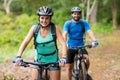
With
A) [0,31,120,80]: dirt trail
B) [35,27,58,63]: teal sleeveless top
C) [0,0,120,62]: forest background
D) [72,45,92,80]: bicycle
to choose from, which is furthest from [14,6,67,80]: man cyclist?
[0,0,120,62]: forest background

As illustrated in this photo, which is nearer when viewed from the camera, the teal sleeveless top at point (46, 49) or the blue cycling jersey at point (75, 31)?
the teal sleeveless top at point (46, 49)

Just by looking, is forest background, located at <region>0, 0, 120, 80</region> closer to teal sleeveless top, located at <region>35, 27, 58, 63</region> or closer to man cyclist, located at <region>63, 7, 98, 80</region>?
man cyclist, located at <region>63, 7, 98, 80</region>

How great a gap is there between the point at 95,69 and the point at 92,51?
4.79 meters

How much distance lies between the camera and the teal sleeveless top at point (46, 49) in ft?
18.8

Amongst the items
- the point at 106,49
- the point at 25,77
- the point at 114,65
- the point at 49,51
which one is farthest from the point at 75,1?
the point at 49,51

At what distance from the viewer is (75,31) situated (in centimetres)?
789

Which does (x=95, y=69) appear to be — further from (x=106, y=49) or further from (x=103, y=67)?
(x=106, y=49)

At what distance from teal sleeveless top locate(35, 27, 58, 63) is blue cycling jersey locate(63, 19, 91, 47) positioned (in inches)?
82.6

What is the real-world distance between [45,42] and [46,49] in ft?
0.42

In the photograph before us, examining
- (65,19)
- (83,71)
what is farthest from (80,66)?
(65,19)

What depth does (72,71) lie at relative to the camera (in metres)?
8.20

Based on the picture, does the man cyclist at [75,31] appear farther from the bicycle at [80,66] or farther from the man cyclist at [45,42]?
the man cyclist at [45,42]

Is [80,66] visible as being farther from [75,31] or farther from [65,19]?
[65,19]

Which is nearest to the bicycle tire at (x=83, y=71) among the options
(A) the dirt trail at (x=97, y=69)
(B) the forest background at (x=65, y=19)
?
(A) the dirt trail at (x=97, y=69)
